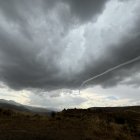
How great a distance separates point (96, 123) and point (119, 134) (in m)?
6.22

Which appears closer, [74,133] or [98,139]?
[98,139]

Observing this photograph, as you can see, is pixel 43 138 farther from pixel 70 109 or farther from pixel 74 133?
pixel 70 109

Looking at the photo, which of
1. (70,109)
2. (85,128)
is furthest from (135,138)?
(70,109)

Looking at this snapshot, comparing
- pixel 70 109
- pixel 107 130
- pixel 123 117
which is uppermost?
pixel 70 109

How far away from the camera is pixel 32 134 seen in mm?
26906

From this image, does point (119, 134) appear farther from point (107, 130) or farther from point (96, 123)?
point (96, 123)

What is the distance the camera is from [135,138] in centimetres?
3161

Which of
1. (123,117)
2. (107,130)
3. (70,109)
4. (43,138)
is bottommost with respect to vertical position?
(43,138)

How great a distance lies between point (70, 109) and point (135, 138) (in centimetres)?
4556

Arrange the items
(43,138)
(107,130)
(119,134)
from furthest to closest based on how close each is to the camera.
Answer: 1. (107,130)
2. (119,134)
3. (43,138)

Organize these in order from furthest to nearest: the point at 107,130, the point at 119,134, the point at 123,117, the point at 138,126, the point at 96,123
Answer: the point at 123,117
the point at 138,126
the point at 96,123
the point at 107,130
the point at 119,134

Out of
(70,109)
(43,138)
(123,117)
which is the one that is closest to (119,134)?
(43,138)

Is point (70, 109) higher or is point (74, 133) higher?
point (70, 109)

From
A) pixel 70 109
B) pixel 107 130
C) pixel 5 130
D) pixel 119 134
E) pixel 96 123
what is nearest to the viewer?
pixel 5 130
